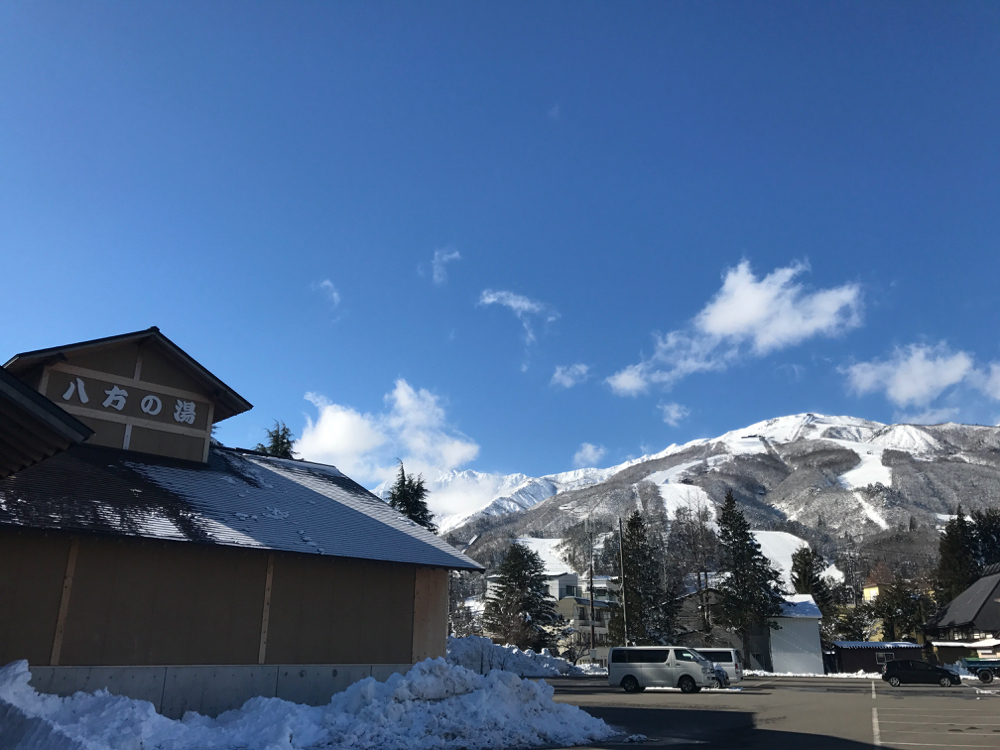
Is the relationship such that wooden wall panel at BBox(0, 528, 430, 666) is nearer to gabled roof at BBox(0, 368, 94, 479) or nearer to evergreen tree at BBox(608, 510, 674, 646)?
gabled roof at BBox(0, 368, 94, 479)

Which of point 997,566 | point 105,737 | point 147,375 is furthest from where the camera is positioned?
point 997,566

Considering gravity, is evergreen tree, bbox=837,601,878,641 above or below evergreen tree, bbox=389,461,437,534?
below

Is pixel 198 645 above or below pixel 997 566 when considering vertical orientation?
below

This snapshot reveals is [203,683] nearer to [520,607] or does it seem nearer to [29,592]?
[29,592]

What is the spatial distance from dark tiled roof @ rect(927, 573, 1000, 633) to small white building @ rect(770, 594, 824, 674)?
11521mm

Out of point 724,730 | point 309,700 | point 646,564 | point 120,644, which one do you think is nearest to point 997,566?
point 646,564

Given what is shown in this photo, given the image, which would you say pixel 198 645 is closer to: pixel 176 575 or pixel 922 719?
pixel 176 575

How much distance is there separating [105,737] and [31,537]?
492 centimetres

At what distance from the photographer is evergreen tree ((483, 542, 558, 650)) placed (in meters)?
57.3

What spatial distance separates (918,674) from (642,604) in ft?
65.6

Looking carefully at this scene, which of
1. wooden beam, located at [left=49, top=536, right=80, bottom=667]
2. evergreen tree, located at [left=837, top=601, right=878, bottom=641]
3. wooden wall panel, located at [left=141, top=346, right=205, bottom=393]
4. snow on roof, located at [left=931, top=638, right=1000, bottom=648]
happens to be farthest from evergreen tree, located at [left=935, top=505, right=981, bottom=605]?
wooden beam, located at [left=49, top=536, right=80, bottom=667]

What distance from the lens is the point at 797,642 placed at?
5272cm

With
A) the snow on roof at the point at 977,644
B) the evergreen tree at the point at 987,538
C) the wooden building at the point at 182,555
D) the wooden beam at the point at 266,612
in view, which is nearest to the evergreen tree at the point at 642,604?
the snow on roof at the point at 977,644

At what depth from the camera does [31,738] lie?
9117 mm
